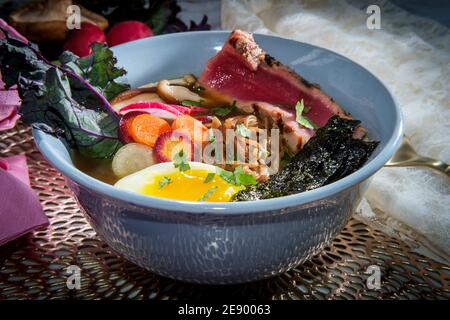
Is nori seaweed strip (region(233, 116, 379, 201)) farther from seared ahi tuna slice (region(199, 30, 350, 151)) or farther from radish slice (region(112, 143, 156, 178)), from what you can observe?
radish slice (region(112, 143, 156, 178))

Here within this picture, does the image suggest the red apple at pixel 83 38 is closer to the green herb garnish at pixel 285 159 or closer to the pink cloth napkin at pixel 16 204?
the pink cloth napkin at pixel 16 204

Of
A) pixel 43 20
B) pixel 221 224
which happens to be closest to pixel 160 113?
pixel 221 224

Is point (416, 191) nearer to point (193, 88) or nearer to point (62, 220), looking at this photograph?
point (193, 88)

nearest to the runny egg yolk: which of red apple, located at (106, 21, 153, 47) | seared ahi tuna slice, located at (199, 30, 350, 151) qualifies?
seared ahi tuna slice, located at (199, 30, 350, 151)

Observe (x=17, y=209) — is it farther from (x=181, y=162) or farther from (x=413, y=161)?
(x=413, y=161)

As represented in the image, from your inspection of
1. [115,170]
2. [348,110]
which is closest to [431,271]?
[348,110]
